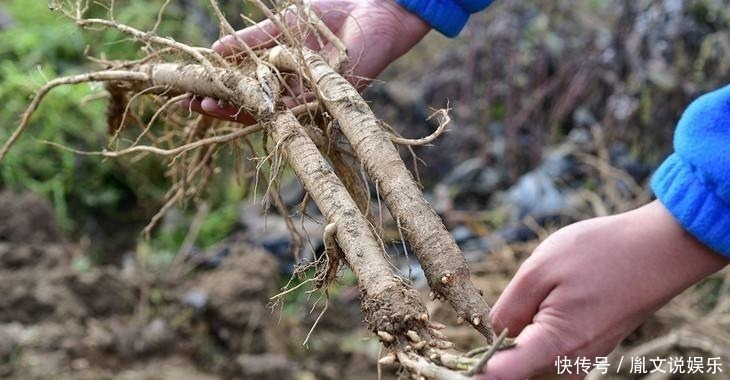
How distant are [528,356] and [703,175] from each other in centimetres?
39

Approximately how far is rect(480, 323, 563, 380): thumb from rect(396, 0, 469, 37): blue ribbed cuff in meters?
Answer: 0.85

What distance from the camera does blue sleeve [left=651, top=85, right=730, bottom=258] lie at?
1223 mm

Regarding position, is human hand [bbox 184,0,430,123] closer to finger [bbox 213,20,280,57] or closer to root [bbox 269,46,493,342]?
finger [bbox 213,20,280,57]

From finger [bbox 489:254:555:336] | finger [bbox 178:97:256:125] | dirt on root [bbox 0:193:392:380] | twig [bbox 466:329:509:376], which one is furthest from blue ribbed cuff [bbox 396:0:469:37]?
dirt on root [bbox 0:193:392:380]

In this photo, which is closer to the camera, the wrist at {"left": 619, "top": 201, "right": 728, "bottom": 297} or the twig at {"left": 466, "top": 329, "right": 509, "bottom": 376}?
the twig at {"left": 466, "top": 329, "right": 509, "bottom": 376}

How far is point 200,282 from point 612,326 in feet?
6.48

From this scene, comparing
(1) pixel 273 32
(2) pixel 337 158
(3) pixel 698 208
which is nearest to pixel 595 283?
(3) pixel 698 208

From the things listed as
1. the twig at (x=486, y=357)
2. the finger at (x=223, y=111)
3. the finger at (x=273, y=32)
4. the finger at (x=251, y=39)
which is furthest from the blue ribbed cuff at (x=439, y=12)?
Result: the twig at (x=486, y=357)

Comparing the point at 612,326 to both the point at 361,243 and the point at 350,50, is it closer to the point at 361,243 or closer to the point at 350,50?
the point at 361,243

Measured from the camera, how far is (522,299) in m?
1.22

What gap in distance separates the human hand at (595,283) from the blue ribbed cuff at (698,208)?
16mm

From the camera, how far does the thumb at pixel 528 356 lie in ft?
3.60

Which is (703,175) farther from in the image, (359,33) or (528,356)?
(359,33)

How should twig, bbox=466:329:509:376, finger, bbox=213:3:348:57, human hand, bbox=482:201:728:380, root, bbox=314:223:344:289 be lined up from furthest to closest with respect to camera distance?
finger, bbox=213:3:348:57
root, bbox=314:223:344:289
human hand, bbox=482:201:728:380
twig, bbox=466:329:509:376
